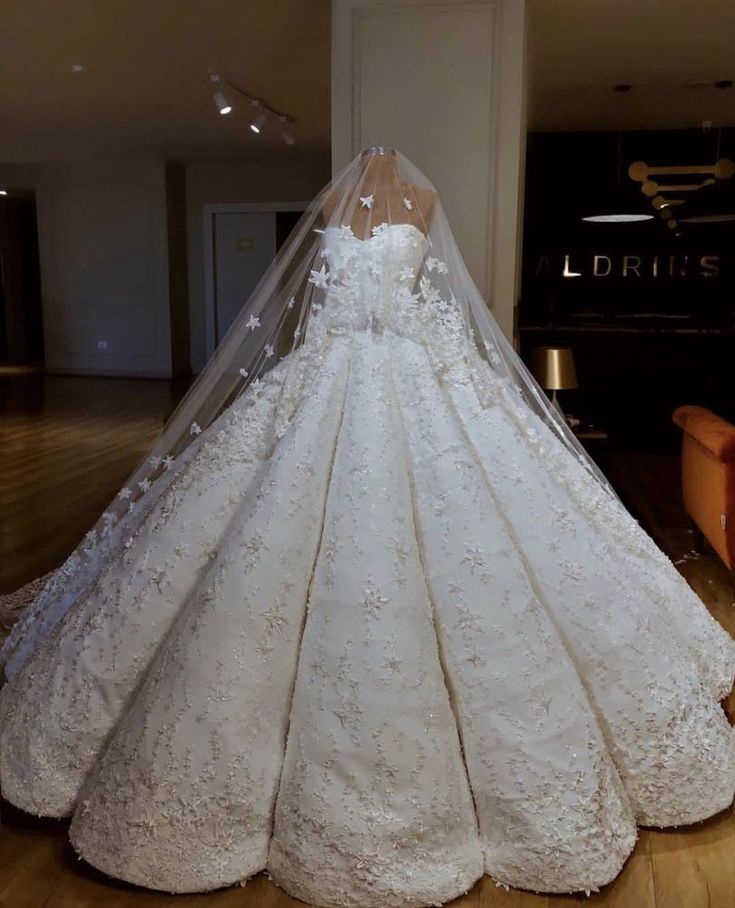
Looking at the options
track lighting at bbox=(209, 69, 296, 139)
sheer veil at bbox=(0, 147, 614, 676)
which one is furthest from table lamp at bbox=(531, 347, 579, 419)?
track lighting at bbox=(209, 69, 296, 139)

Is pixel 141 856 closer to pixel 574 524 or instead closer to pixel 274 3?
pixel 574 524

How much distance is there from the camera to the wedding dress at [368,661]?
182 centimetres

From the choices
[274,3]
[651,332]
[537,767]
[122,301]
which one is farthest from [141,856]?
[122,301]

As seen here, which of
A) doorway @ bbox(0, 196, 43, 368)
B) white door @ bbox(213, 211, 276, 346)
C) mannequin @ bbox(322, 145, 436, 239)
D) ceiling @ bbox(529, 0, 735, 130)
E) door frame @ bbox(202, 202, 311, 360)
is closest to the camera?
mannequin @ bbox(322, 145, 436, 239)

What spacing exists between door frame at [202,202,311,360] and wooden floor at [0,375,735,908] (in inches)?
40.7

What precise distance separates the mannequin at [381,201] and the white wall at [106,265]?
8.77m

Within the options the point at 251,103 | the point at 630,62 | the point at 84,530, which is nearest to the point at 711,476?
the point at 630,62

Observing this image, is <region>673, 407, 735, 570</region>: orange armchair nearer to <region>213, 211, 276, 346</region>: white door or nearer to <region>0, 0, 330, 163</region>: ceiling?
<region>0, 0, 330, 163</region>: ceiling

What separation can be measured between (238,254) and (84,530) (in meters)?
7.01

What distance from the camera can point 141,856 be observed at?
1.81 metres

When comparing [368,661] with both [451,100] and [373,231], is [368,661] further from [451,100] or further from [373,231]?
[451,100]

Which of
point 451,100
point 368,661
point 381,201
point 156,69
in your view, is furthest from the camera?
point 156,69

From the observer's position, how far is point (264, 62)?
5.76 metres

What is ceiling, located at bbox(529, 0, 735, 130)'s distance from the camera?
4473 millimetres
